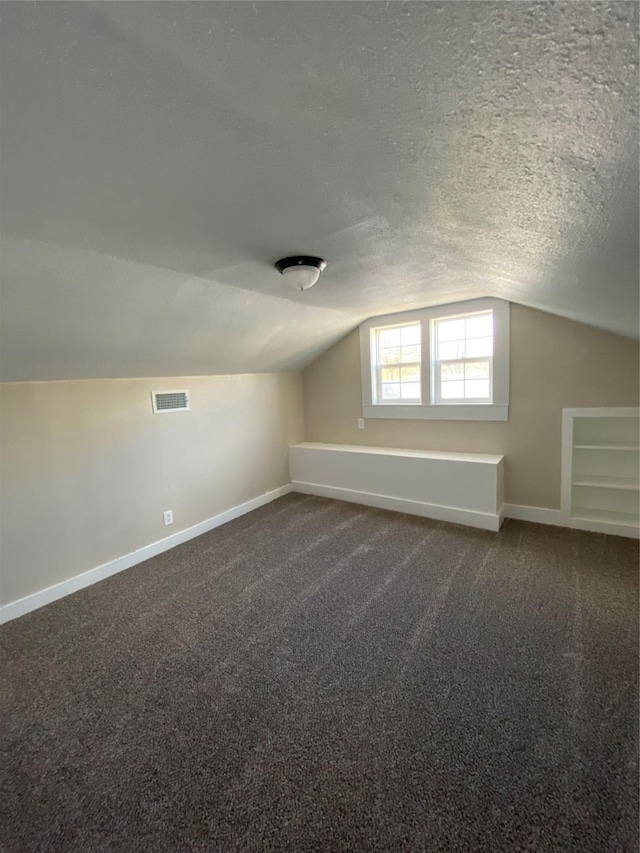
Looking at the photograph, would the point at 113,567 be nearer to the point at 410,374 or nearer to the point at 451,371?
the point at 410,374

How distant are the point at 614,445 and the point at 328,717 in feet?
10.4

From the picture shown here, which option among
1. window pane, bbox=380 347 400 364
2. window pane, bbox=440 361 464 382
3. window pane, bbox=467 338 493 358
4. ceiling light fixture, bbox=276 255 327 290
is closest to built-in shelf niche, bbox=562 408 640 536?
window pane, bbox=467 338 493 358

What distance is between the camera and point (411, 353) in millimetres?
3980

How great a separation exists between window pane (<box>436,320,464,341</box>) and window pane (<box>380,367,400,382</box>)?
1.91ft

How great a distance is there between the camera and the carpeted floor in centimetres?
123

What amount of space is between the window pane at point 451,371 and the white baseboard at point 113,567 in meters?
2.50

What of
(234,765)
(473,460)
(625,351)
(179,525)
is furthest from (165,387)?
(625,351)

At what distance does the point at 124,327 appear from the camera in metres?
2.25

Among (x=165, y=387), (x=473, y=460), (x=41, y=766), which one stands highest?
(x=165, y=387)

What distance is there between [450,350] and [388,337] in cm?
72

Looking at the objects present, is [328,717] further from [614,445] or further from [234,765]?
[614,445]

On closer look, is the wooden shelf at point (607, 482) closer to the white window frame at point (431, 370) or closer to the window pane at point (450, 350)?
the white window frame at point (431, 370)

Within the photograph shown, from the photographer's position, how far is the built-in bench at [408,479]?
11.0ft

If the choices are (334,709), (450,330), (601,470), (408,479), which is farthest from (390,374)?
(334,709)
